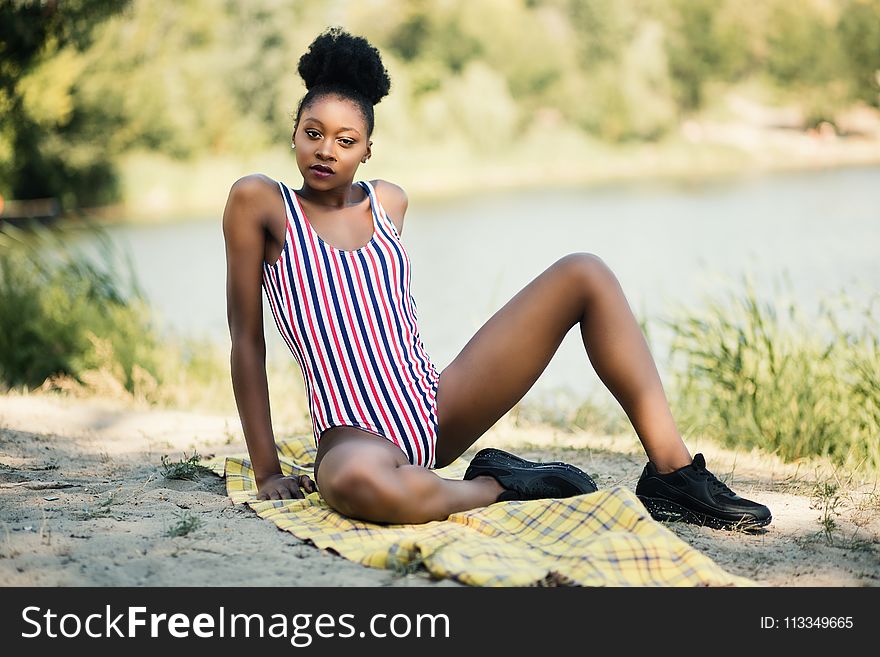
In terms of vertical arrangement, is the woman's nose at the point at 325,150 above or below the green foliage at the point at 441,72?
below

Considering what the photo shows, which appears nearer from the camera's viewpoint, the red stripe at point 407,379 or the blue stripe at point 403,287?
the red stripe at point 407,379

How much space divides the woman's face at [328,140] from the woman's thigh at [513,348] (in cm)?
63

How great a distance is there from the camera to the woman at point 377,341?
2.81 meters

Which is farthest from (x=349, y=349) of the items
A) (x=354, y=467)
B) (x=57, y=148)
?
(x=57, y=148)

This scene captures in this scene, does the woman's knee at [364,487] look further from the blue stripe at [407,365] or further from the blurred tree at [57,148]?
the blurred tree at [57,148]

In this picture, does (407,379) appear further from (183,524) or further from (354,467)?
(183,524)

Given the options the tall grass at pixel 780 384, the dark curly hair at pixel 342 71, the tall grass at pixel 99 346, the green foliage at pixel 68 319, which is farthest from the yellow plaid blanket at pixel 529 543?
the green foliage at pixel 68 319

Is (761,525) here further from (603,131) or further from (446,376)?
(603,131)

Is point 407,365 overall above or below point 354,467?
above

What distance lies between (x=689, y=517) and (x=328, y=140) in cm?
148

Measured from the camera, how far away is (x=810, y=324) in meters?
5.58

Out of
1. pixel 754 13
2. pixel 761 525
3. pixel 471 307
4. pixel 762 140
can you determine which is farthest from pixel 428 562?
pixel 754 13

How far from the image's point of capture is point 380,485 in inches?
102
